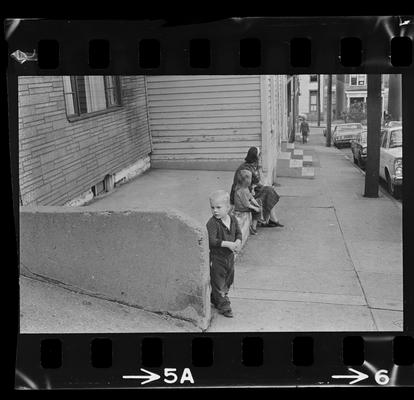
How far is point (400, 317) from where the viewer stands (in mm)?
4125

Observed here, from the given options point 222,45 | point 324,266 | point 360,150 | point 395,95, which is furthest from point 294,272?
point 222,45

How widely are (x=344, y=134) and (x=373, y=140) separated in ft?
3.00

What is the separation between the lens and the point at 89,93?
4527 millimetres

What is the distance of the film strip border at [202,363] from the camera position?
378 centimetres

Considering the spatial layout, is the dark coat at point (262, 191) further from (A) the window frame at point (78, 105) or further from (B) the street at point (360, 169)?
(A) the window frame at point (78, 105)

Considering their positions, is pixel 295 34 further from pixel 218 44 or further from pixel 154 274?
pixel 154 274

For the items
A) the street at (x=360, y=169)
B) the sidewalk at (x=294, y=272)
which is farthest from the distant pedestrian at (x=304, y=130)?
the sidewalk at (x=294, y=272)

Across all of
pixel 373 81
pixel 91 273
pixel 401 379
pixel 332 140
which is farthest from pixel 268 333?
pixel 332 140

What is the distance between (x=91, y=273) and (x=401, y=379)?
2709 mm

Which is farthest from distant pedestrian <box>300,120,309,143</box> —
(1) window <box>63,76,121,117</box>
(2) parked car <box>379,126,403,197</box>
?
(1) window <box>63,76,121,117</box>

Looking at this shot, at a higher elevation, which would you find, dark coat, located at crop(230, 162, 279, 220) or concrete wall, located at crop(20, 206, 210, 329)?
dark coat, located at crop(230, 162, 279, 220)

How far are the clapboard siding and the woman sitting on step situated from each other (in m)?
0.24

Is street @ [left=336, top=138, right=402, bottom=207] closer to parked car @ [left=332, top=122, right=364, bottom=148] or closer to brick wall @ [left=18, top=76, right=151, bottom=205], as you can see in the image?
parked car @ [left=332, top=122, right=364, bottom=148]

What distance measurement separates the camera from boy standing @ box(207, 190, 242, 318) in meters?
4.34
